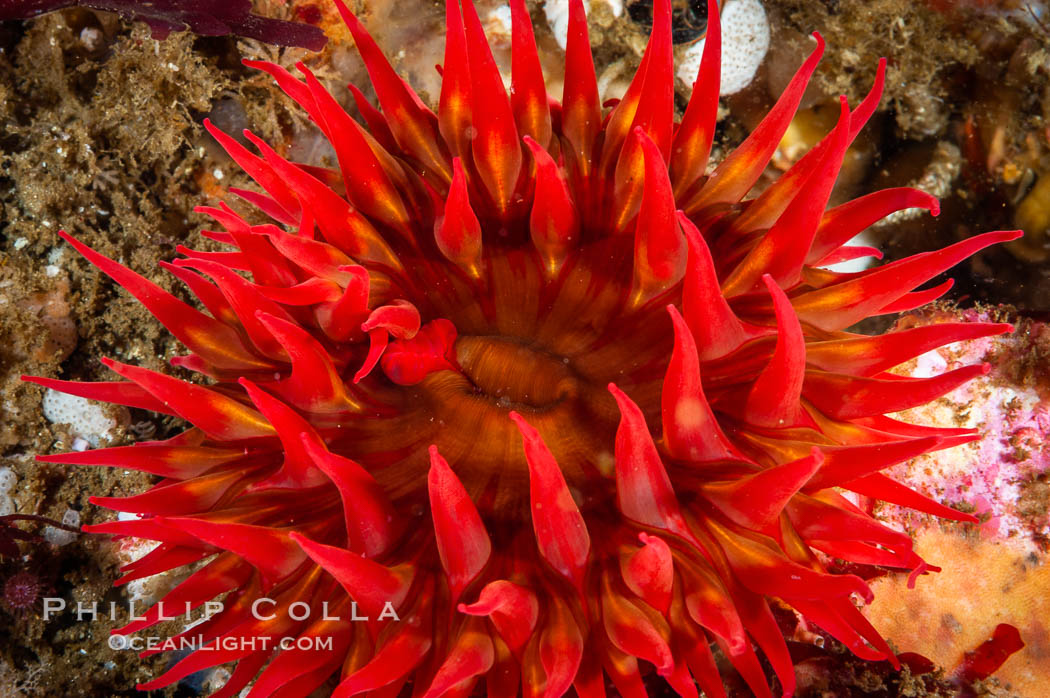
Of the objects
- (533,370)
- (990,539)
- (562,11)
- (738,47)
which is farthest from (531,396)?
(738,47)

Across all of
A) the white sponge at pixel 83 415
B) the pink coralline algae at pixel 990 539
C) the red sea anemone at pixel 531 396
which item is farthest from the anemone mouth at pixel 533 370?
the white sponge at pixel 83 415

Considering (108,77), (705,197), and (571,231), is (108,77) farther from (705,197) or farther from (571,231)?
(705,197)

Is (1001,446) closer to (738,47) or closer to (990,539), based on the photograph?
(990,539)

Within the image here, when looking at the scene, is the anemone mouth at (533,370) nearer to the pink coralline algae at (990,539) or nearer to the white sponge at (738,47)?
the pink coralline algae at (990,539)

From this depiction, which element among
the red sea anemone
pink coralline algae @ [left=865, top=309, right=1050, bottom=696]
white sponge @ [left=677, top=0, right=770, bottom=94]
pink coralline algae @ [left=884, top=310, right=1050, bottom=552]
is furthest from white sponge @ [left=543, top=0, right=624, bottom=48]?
pink coralline algae @ [left=865, top=309, right=1050, bottom=696]

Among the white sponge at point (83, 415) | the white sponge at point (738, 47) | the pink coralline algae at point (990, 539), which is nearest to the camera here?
the pink coralline algae at point (990, 539)

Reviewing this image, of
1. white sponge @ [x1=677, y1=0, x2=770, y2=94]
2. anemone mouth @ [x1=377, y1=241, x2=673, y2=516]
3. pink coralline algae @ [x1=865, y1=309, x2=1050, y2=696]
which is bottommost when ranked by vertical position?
pink coralline algae @ [x1=865, y1=309, x2=1050, y2=696]

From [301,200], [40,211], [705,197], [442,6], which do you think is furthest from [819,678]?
[40,211]

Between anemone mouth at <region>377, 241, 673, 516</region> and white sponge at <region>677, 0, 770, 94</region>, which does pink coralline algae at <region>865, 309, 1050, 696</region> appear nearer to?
anemone mouth at <region>377, 241, 673, 516</region>
